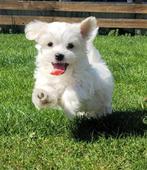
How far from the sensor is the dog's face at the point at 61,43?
4.75 metres

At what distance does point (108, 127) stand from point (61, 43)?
0.90 metres

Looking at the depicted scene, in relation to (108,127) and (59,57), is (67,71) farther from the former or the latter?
(108,127)

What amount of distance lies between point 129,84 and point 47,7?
31.5 feet

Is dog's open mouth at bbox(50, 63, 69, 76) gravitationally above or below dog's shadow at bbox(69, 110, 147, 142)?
above

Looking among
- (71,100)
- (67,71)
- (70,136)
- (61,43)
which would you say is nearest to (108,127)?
(70,136)

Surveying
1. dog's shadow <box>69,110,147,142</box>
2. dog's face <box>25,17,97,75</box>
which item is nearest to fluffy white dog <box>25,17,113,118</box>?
dog's face <box>25,17,97,75</box>

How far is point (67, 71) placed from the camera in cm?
493

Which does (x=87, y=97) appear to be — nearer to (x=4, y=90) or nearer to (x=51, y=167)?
(x=51, y=167)

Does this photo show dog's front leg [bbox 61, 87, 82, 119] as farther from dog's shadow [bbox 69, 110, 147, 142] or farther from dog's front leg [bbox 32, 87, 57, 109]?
dog's shadow [bbox 69, 110, 147, 142]

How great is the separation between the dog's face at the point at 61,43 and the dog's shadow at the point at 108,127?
56 cm

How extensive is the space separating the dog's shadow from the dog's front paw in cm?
40

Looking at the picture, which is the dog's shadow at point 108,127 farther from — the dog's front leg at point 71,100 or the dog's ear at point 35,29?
the dog's ear at point 35,29

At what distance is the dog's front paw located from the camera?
467cm

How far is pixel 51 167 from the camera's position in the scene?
4137 mm
